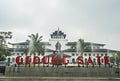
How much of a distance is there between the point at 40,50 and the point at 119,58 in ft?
116

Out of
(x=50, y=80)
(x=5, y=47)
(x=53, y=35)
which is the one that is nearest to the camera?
(x=50, y=80)

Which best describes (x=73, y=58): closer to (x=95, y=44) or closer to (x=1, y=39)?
(x=95, y=44)

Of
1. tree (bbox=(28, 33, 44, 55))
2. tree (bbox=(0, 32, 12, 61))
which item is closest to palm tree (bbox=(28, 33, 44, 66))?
tree (bbox=(28, 33, 44, 55))

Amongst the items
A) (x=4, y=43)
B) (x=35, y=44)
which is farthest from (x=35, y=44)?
(x=4, y=43)

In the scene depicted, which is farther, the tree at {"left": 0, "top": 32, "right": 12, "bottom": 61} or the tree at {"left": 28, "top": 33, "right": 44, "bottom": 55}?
the tree at {"left": 28, "top": 33, "right": 44, "bottom": 55}

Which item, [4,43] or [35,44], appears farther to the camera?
[35,44]

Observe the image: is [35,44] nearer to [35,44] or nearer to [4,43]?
[35,44]

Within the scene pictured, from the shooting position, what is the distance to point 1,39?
160 ft

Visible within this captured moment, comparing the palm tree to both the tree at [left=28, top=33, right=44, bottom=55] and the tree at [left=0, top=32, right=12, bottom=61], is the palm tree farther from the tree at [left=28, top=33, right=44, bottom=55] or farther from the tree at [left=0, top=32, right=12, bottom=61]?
the tree at [left=0, top=32, right=12, bottom=61]

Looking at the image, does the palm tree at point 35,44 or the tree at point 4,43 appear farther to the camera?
the palm tree at point 35,44

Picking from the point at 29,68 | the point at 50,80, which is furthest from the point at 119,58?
the point at 50,80

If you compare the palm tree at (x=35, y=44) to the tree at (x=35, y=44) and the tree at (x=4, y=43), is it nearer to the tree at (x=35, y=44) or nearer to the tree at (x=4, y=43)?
the tree at (x=35, y=44)

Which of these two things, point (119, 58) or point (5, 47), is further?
point (119, 58)

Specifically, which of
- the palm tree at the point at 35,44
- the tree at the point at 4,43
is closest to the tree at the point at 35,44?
the palm tree at the point at 35,44
